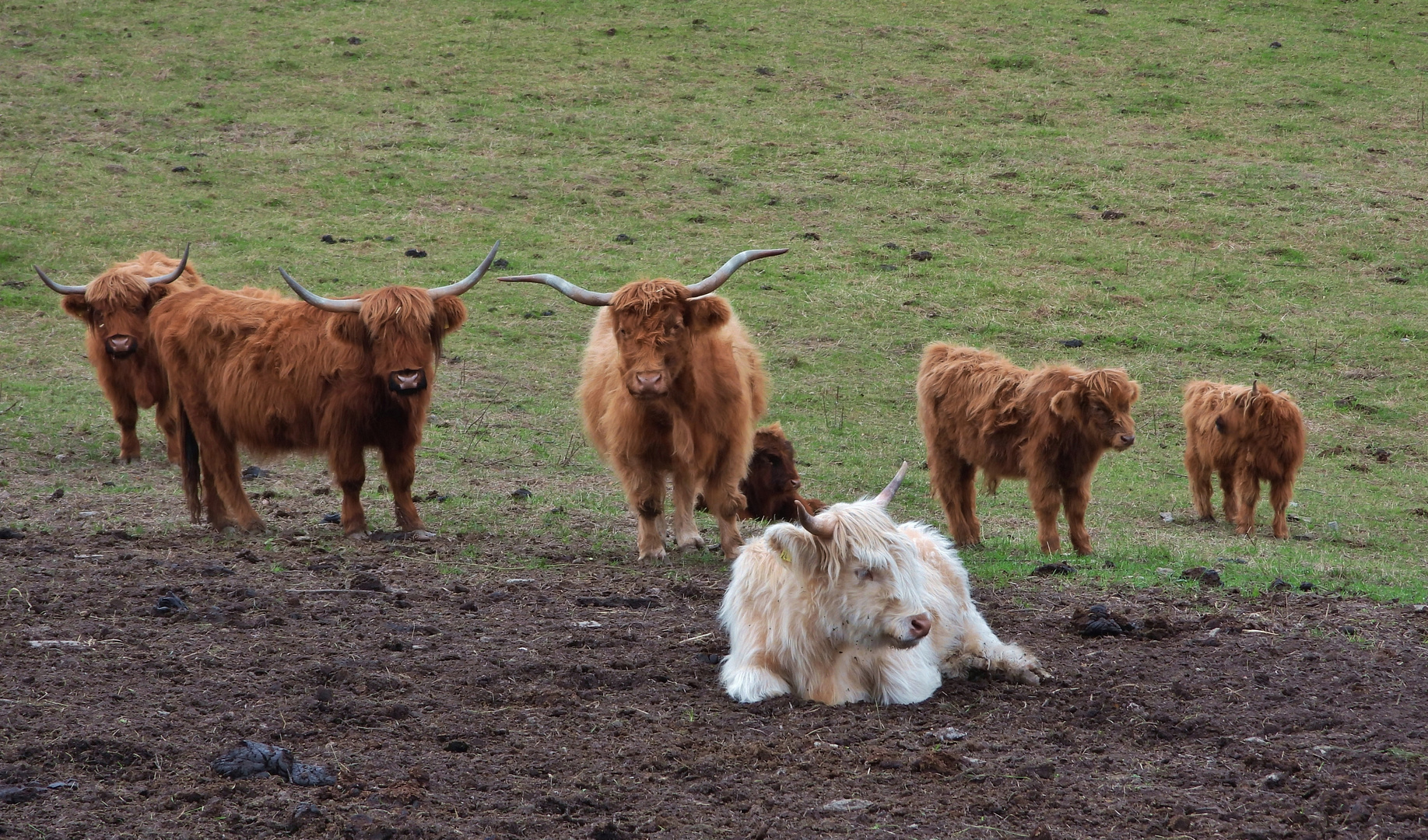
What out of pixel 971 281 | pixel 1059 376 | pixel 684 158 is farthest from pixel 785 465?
pixel 684 158

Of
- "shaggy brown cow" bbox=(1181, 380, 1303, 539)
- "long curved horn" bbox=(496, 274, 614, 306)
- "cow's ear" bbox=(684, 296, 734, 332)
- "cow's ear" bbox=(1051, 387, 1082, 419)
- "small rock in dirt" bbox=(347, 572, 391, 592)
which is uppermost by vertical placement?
"long curved horn" bbox=(496, 274, 614, 306)

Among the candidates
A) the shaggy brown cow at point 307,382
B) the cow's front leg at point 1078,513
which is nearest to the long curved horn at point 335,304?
the shaggy brown cow at point 307,382

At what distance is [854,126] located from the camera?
942 inches

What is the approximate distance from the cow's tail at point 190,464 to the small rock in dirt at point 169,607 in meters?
2.91

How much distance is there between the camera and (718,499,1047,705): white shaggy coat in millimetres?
4941

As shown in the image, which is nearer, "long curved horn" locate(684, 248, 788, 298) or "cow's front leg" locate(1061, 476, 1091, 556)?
"long curved horn" locate(684, 248, 788, 298)

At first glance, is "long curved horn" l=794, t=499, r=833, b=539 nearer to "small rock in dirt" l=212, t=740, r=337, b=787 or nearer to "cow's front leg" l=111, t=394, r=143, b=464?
"small rock in dirt" l=212, t=740, r=337, b=787

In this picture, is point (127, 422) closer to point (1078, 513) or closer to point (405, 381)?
point (405, 381)

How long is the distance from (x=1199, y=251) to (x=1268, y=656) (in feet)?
48.8

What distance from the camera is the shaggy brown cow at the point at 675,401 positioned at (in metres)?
7.48

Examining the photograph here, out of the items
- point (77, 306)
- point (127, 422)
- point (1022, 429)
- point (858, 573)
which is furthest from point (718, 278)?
point (77, 306)

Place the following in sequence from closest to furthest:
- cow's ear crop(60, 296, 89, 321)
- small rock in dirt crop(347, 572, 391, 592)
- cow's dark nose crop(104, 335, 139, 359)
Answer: small rock in dirt crop(347, 572, 391, 592)
cow's dark nose crop(104, 335, 139, 359)
cow's ear crop(60, 296, 89, 321)

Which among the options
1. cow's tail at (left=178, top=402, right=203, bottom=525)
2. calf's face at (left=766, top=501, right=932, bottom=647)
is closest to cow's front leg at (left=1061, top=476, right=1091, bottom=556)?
calf's face at (left=766, top=501, right=932, bottom=647)

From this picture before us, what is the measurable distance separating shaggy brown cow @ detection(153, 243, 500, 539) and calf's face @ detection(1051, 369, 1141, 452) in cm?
402
